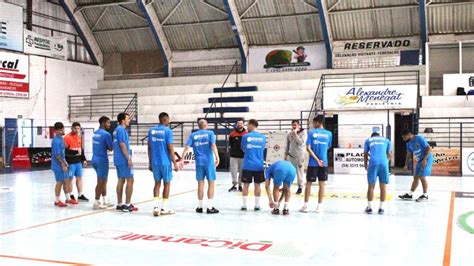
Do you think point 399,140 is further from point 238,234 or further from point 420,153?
point 238,234

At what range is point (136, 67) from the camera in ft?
105

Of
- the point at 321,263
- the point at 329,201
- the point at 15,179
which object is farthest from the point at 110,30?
the point at 321,263

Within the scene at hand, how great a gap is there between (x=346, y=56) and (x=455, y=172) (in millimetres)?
10198

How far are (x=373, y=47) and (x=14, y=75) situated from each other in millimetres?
18657

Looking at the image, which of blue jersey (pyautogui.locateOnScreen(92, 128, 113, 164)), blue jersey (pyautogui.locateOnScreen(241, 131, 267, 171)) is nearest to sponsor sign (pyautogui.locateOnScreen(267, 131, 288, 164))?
blue jersey (pyautogui.locateOnScreen(241, 131, 267, 171))

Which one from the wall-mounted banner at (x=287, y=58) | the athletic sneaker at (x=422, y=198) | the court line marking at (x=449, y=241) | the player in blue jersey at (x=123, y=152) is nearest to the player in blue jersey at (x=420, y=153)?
the athletic sneaker at (x=422, y=198)

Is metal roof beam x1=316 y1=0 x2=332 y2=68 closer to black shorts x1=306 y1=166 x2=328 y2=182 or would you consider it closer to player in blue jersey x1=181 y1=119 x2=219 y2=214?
black shorts x1=306 y1=166 x2=328 y2=182

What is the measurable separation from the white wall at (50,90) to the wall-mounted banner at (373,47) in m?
15.0

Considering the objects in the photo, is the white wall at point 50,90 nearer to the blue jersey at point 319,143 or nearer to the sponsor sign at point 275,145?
the sponsor sign at point 275,145

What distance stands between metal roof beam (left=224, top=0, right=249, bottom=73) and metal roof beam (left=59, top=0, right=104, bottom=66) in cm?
928

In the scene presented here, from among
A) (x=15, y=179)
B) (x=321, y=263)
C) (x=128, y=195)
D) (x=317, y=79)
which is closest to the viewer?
(x=321, y=263)

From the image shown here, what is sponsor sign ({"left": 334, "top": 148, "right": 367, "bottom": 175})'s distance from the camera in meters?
20.2

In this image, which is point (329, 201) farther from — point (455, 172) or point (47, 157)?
point (47, 157)

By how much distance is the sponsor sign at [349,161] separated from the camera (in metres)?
20.2
